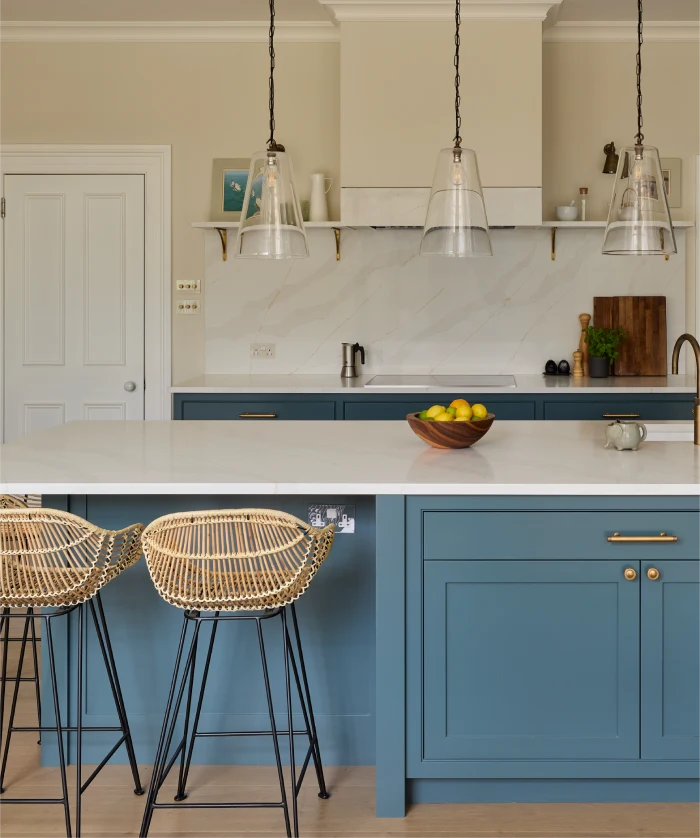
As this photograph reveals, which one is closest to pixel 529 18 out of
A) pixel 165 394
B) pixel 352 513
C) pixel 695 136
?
pixel 695 136

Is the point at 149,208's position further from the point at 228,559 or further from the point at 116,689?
the point at 228,559

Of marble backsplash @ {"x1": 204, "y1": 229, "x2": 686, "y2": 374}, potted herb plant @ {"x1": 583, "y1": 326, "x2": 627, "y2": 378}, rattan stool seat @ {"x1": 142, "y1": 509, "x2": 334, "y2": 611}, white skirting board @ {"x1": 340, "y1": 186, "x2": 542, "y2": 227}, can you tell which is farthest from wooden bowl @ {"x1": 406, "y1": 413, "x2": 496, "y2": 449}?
marble backsplash @ {"x1": 204, "y1": 229, "x2": 686, "y2": 374}

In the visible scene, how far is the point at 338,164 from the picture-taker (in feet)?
16.6

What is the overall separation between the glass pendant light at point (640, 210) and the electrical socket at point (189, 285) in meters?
3.10

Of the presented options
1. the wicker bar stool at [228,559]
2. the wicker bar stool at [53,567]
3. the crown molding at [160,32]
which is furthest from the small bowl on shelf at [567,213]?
the wicker bar stool at [53,567]

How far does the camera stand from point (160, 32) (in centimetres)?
500

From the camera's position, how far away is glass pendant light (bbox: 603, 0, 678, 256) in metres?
2.46

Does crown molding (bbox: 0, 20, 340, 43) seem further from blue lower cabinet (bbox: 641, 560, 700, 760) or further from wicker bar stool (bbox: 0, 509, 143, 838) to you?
blue lower cabinet (bbox: 641, 560, 700, 760)

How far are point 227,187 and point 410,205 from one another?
111 centimetres

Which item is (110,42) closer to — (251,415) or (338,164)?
(338,164)

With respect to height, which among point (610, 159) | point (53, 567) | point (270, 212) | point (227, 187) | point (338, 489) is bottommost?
point (53, 567)

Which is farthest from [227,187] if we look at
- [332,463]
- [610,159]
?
[332,463]

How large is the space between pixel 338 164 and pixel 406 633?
11.1 feet

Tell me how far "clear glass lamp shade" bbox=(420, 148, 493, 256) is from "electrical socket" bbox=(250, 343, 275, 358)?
267cm
